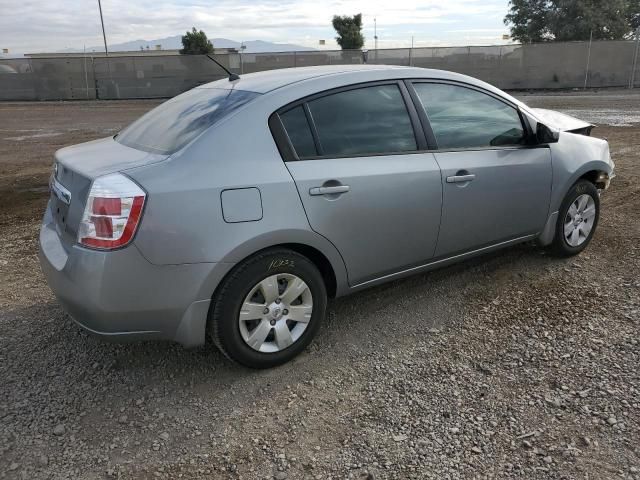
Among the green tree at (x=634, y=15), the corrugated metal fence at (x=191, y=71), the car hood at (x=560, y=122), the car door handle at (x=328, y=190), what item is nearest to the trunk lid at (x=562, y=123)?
the car hood at (x=560, y=122)

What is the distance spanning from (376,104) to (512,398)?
1935mm

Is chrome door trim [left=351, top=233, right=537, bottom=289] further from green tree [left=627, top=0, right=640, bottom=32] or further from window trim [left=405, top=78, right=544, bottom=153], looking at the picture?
green tree [left=627, top=0, right=640, bottom=32]

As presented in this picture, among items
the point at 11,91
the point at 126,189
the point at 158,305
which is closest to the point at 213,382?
the point at 158,305

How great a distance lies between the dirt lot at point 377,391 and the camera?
8.60ft

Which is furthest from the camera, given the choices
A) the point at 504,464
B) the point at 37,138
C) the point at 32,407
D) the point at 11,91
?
the point at 11,91

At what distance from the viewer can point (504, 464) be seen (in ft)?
8.42

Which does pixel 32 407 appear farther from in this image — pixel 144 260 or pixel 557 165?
pixel 557 165

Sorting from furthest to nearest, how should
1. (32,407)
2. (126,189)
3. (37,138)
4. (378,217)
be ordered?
(37,138) < (378,217) < (32,407) < (126,189)

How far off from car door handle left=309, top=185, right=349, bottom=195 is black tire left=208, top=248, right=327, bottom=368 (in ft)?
1.21

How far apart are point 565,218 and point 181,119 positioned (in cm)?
314

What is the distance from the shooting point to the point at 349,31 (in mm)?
34812

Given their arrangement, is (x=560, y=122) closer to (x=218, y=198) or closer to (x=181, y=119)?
(x=181, y=119)

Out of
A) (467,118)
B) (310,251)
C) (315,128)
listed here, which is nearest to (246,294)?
(310,251)

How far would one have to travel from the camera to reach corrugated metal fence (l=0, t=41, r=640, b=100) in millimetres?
24609
